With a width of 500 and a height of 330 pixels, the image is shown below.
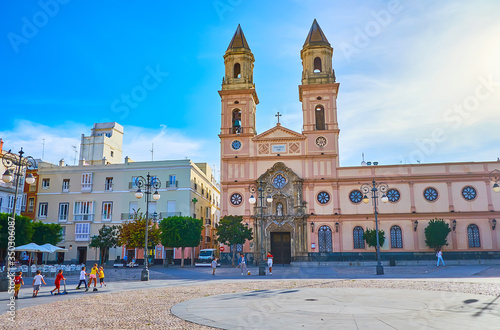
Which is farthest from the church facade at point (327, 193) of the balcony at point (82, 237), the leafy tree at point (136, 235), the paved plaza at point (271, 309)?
the paved plaza at point (271, 309)

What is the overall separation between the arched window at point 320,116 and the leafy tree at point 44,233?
2952cm

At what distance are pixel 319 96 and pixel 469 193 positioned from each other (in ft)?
61.3

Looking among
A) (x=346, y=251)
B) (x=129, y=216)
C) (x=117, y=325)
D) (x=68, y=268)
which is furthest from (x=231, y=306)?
(x=129, y=216)

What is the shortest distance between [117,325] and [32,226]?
31.8 m

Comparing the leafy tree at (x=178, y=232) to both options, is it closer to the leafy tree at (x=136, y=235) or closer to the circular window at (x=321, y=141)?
the leafy tree at (x=136, y=235)

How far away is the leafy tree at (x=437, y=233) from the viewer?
3894cm

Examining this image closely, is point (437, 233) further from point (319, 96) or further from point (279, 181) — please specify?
point (319, 96)

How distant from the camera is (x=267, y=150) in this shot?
147 feet

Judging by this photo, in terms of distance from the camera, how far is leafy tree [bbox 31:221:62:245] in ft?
125

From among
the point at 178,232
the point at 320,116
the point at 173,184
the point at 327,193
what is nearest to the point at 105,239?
the point at 178,232

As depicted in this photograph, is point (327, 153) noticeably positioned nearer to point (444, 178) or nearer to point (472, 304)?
point (444, 178)

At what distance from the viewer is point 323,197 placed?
1700 inches

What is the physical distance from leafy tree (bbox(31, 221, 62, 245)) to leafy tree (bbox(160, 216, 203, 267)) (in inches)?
408

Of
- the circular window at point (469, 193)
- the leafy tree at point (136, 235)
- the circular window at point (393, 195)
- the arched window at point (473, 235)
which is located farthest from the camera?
the circular window at point (393, 195)
